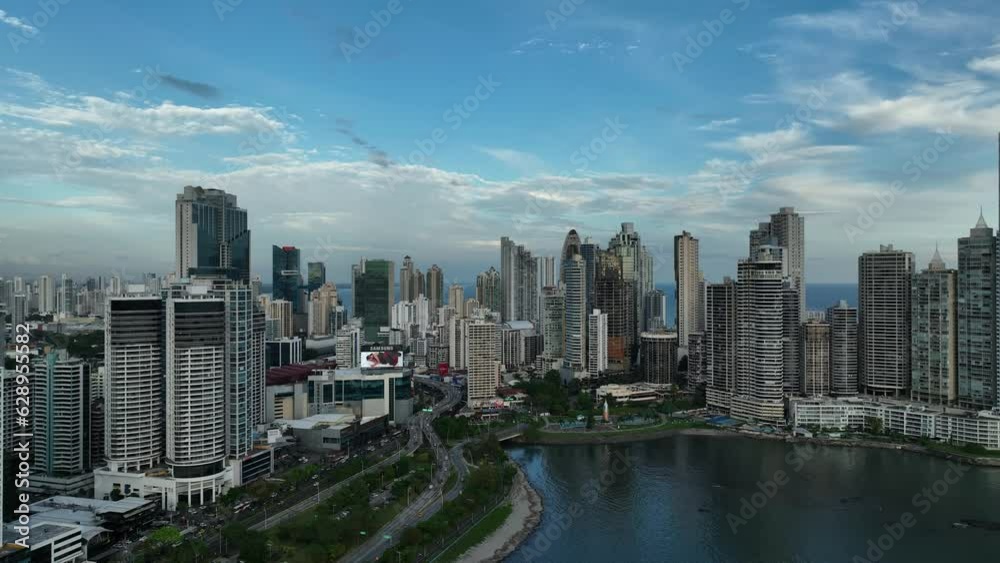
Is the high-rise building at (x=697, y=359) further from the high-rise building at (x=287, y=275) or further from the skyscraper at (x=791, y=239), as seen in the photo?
the high-rise building at (x=287, y=275)

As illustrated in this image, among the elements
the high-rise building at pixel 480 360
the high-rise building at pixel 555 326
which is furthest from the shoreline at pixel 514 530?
the high-rise building at pixel 555 326

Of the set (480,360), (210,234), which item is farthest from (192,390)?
(210,234)

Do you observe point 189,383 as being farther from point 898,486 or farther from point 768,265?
point 768,265

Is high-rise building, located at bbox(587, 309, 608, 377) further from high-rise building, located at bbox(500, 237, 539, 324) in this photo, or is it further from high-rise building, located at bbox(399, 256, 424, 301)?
high-rise building, located at bbox(399, 256, 424, 301)

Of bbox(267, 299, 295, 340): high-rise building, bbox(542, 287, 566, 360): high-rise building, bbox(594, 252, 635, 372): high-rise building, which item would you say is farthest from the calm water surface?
bbox(267, 299, 295, 340): high-rise building

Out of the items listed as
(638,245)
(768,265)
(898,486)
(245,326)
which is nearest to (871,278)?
(768,265)

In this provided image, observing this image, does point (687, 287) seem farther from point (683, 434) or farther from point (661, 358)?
point (683, 434)
